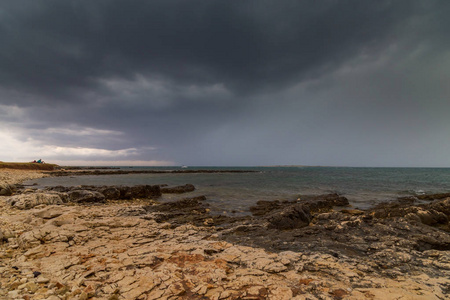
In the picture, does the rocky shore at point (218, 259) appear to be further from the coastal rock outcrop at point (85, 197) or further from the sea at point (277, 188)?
the sea at point (277, 188)

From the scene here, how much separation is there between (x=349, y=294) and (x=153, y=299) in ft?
13.9

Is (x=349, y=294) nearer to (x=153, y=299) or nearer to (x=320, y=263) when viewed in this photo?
(x=320, y=263)

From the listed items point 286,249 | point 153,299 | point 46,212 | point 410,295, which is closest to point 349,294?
point 410,295

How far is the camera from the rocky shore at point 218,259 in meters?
4.14

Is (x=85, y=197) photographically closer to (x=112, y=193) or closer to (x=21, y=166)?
(x=112, y=193)

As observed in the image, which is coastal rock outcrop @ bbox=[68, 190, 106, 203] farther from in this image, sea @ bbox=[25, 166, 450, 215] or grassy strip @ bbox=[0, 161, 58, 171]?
grassy strip @ bbox=[0, 161, 58, 171]

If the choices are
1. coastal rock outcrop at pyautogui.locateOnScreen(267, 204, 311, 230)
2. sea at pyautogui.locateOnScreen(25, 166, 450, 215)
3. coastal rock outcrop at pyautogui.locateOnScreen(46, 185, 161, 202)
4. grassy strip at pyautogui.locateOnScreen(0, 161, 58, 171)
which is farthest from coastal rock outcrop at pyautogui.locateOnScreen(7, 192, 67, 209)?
grassy strip at pyautogui.locateOnScreen(0, 161, 58, 171)

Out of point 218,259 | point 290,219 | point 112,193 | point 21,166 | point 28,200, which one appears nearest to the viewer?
point 218,259

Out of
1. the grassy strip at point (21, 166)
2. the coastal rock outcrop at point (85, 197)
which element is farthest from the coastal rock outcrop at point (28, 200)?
the grassy strip at point (21, 166)

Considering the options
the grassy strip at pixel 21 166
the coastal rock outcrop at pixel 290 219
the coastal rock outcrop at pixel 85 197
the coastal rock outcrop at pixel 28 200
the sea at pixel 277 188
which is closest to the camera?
the coastal rock outcrop at pixel 290 219

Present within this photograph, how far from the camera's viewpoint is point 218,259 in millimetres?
5711

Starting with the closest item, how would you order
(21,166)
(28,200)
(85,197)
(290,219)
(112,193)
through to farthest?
(290,219)
(28,200)
(85,197)
(112,193)
(21,166)

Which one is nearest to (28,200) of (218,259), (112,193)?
(112,193)

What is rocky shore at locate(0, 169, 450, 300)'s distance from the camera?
4.14 meters
